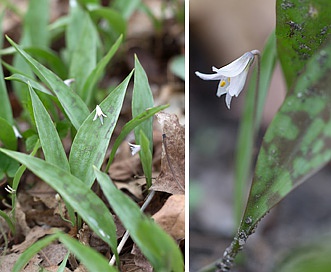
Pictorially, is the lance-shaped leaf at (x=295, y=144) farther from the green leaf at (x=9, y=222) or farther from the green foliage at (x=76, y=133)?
the green leaf at (x=9, y=222)

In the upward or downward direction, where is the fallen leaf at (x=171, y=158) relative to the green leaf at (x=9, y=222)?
upward

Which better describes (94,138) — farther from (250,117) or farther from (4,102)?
(250,117)

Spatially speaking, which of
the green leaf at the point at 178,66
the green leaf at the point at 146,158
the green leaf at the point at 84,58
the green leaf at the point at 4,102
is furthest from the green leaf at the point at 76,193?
the green leaf at the point at 178,66

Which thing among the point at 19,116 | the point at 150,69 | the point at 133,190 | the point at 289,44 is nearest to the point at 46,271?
the point at 133,190

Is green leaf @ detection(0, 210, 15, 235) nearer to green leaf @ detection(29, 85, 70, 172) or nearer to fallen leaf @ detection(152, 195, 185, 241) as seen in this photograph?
green leaf @ detection(29, 85, 70, 172)

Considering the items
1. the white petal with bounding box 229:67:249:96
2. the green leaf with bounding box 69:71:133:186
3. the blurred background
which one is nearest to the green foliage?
the green leaf with bounding box 69:71:133:186

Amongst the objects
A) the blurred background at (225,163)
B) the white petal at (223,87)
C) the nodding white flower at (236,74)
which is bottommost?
the blurred background at (225,163)

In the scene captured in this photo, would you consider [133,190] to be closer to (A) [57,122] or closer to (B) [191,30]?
(A) [57,122]
